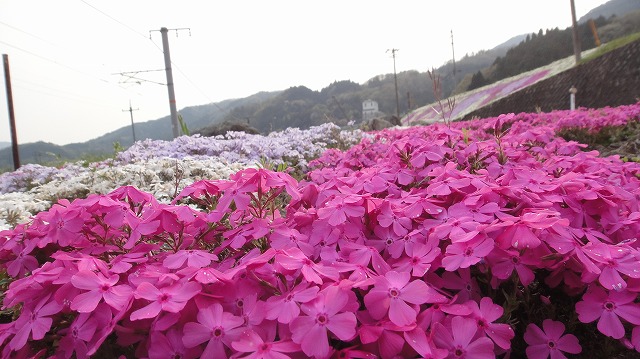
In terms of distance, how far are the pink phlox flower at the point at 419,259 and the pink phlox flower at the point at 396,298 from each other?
0.30 ft

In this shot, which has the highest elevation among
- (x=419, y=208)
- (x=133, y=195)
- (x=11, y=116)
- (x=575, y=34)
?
(x=575, y=34)

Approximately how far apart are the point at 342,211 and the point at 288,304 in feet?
1.29

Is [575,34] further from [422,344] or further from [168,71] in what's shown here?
[422,344]

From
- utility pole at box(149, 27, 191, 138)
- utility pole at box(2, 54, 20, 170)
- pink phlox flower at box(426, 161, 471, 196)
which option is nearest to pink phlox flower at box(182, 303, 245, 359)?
pink phlox flower at box(426, 161, 471, 196)

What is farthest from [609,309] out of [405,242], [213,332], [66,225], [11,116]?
[11,116]

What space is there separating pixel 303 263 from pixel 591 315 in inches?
27.0

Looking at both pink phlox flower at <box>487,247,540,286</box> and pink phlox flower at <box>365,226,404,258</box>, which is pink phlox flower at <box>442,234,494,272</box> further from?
pink phlox flower at <box>365,226,404,258</box>

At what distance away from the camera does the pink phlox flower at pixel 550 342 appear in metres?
0.97

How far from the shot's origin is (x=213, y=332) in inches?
32.0

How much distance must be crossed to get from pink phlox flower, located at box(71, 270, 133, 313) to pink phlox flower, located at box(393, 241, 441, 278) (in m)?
0.63

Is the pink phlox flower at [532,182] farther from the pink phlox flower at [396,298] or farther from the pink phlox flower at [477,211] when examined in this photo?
the pink phlox flower at [396,298]

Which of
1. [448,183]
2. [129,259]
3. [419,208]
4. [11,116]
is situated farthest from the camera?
[11,116]

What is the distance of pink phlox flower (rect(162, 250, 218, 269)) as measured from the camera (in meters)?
1.02

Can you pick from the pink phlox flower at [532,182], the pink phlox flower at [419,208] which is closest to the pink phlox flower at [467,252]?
the pink phlox flower at [419,208]
